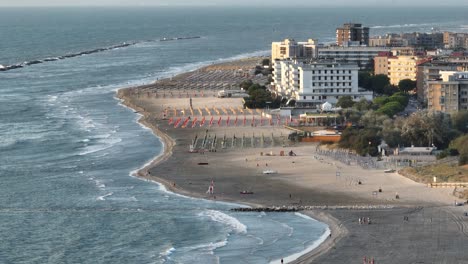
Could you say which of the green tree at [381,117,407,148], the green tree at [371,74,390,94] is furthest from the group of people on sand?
the green tree at [371,74,390,94]

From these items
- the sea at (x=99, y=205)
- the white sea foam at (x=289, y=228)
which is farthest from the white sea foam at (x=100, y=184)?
the white sea foam at (x=289, y=228)

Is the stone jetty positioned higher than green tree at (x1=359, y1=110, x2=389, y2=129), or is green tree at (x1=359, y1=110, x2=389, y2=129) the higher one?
green tree at (x1=359, y1=110, x2=389, y2=129)

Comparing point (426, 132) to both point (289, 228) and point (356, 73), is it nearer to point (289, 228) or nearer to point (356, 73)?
point (289, 228)

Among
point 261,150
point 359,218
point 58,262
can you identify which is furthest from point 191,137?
point 58,262

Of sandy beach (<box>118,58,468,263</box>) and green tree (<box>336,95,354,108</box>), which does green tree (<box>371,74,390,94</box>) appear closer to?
green tree (<box>336,95,354,108</box>)

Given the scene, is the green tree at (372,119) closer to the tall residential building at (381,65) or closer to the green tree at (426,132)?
the green tree at (426,132)

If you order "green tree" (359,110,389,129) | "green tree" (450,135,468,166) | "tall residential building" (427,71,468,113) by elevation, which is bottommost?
"green tree" (359,110,389,129)
